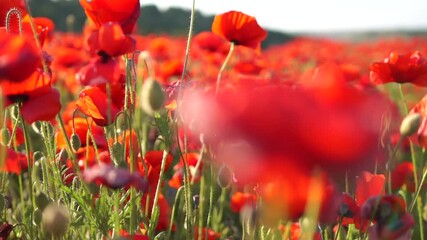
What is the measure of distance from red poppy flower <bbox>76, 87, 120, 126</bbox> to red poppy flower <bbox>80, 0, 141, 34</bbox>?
12 cm

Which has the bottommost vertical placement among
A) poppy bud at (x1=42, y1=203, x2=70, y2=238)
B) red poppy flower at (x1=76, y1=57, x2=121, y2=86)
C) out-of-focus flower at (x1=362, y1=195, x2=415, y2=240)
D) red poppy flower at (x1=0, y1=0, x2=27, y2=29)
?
poppy bud at (x1=42, y1=203, x2=70, y2=238)

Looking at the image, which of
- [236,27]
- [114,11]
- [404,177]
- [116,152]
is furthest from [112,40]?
[404,177]

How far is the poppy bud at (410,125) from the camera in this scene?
0.78 m

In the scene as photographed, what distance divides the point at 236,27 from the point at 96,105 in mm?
508

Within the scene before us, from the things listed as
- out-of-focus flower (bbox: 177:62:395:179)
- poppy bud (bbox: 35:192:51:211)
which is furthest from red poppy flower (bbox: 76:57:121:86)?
out-of-focus flower (bbox: 177:62:395:179)

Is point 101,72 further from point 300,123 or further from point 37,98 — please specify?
A: point 300,123

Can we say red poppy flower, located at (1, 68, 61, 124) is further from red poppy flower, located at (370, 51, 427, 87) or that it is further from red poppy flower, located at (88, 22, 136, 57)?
red poppy flower, located at (370, 51, 427, 87)

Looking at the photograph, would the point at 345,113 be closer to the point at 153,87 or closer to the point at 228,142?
the point at 228,142

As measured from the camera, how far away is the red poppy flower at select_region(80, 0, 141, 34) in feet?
3.34

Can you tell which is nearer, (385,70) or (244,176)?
(244,176)

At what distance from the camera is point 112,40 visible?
960mm

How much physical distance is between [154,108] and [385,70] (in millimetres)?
733

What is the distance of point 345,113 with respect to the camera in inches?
18.7

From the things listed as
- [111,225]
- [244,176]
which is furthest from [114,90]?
[244,176]
